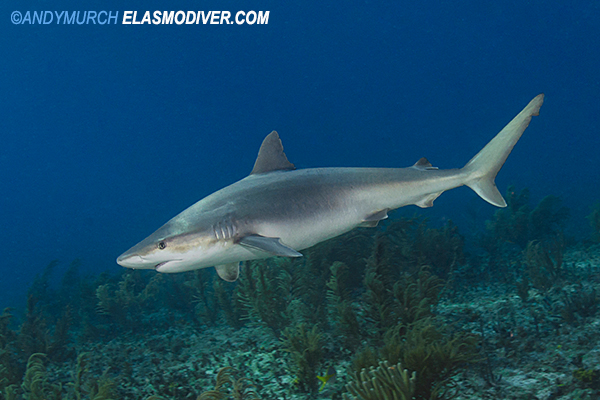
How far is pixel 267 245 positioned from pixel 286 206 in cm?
81

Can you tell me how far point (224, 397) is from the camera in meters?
3.72

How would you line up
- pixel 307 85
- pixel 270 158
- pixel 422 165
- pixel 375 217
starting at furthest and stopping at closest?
1. pixel 307 85
2. pixel 422 165
3. pixel 270 158
4. pixel 375 217

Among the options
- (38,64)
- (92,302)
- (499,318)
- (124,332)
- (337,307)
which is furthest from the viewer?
(38,64)

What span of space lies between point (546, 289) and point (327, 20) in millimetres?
108616

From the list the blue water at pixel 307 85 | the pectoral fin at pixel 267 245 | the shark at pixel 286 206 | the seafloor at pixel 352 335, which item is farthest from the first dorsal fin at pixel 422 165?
the blue water at pixel 307 85

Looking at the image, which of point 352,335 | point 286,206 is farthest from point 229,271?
point 352,335

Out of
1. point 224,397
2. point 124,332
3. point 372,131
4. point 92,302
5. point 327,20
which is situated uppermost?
point 327,20

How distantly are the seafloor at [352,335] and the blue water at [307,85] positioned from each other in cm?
8103

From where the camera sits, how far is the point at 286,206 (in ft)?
14.1

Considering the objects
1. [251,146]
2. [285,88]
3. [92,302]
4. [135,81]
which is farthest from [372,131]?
[92,302]

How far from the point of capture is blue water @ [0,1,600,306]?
9606cm

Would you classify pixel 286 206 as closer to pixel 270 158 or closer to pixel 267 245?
pixel 267 245

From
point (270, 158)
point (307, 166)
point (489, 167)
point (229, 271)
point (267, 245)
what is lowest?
point (229, 271)

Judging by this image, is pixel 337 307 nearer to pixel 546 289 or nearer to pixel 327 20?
pixel 546 289
